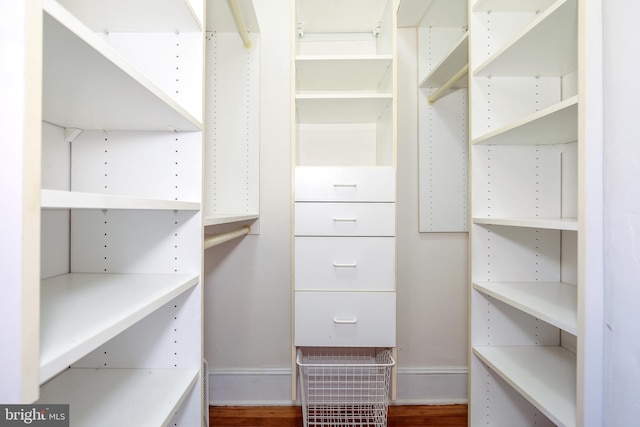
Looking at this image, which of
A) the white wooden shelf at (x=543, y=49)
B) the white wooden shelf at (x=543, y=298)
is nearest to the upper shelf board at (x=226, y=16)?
the white wooden shelf at (x=543, y=49)

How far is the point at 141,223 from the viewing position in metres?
0.85

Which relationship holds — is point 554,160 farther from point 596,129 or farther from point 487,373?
point 487,373

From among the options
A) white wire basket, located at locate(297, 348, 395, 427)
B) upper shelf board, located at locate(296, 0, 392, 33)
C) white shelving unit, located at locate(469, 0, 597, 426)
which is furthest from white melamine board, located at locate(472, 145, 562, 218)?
upper shelf board, located at locate(296, 0, 392, 33)

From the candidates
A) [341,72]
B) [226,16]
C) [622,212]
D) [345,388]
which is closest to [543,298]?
[622,212]

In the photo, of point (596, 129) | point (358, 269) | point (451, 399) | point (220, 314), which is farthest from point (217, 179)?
point (451, 399)

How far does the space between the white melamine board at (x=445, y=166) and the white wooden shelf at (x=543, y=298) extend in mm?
536

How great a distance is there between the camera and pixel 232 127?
5.14ft

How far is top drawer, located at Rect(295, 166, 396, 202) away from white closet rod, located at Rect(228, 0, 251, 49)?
697 millimetres

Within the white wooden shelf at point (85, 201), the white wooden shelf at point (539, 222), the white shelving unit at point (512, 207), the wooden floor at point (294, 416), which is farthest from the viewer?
the wooden floor at point (294, 416)

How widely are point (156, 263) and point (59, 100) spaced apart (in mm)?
446

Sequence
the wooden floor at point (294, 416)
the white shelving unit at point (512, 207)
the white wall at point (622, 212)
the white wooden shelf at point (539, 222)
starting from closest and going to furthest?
the white wall at point (622, 212)
the white wooden shelf at point (539, 222)
the white shelving unit at point (512, 207)
the wooden floor at point (294, 416)

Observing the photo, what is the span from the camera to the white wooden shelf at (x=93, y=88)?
448 millimetres

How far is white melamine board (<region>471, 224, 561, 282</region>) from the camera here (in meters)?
1.19

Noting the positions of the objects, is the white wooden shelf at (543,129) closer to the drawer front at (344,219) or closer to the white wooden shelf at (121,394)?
the drawer front at (344,219)
